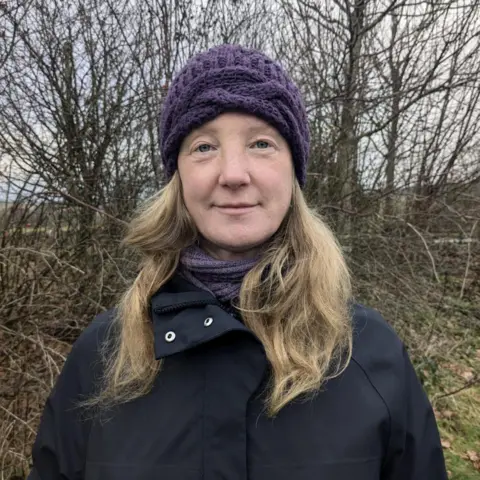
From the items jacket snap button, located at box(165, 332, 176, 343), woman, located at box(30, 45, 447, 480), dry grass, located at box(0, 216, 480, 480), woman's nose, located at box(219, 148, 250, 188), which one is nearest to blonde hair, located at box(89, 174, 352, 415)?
woman, located at box(30, 45, 447, 480)

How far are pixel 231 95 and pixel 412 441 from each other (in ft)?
3.51

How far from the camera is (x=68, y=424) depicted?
1320 millimetres

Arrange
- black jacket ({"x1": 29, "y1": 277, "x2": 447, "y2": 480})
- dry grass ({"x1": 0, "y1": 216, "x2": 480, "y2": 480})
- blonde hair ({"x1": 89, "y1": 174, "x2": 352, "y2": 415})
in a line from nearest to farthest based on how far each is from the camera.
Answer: black jacket ({"x1": 29, "y1": 277, "x2": 447, "y2": 480}), blonde hair ({"x1": 89, "y1": 174, "x2": 352, "y2": 415}), dry grass ({"x1": 0, "y1": 216, "x2": 480, "y2": 480})

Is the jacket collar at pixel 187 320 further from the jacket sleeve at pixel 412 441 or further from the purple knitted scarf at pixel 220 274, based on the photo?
the jacket sleeve at pixel 412 441

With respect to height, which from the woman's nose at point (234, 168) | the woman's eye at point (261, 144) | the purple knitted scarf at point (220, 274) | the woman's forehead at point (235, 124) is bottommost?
the purple knitted scarf at point (220, 274)

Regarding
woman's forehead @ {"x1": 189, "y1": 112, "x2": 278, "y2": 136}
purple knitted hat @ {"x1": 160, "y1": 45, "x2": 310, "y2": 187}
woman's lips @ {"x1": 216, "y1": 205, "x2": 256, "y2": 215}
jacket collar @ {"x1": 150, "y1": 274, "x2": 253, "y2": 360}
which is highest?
purple knitted hat @ {"x1": 160, "y1": 45, "x2": 310, "y2": 187}

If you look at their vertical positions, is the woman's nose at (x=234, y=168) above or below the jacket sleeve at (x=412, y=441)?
above

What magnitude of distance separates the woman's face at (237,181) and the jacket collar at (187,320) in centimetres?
18

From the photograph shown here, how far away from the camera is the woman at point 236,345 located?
1.16 meters

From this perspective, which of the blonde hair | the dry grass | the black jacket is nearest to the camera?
the black jacket

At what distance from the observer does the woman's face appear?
1281 millimetres

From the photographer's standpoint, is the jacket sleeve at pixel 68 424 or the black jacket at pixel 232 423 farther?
the jacket sleeve at pixel 68 424

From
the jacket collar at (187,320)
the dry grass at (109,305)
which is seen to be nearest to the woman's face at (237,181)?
the jacket collar at (187,320)

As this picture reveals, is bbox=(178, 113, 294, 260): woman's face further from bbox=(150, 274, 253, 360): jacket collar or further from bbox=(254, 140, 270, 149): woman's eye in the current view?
bbox=(150, 274, 253, 360): jacket collar
